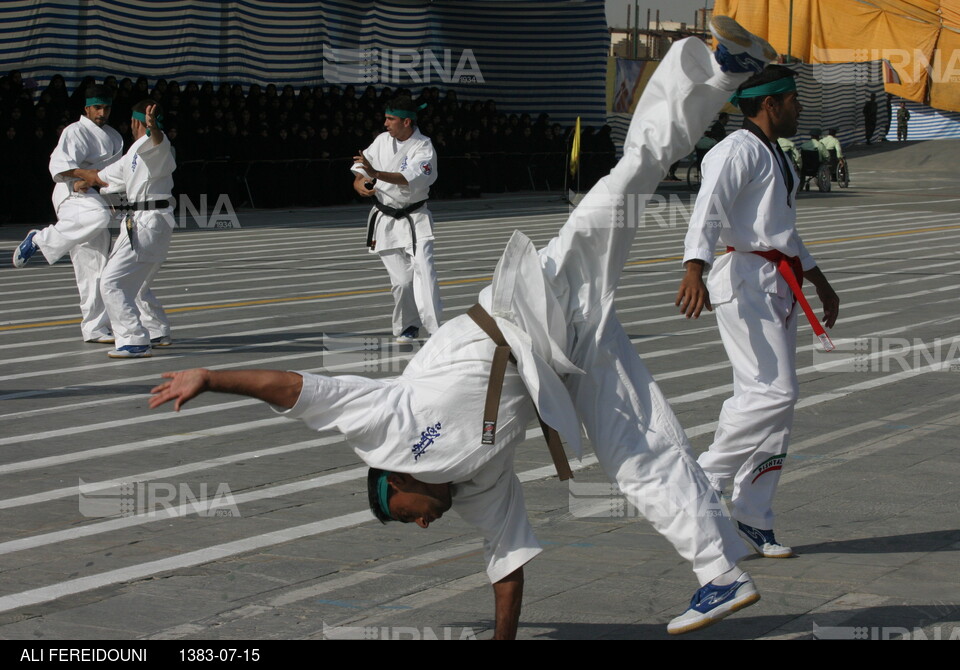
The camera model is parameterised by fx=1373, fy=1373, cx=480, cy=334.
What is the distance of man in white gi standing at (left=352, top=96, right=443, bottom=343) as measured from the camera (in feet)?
40.1

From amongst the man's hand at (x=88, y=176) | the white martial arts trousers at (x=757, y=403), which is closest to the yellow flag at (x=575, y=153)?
the man's hand at (x=88, y=176)

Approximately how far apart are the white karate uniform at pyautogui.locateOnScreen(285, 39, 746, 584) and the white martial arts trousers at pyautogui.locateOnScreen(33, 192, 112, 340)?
8296 millimetres

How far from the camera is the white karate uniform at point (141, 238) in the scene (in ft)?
37.5

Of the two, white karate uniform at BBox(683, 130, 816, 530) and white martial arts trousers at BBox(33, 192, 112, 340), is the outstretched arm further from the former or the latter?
white martial arts trousers at BBox(33, 192, 112, 340)

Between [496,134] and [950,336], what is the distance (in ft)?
74.7

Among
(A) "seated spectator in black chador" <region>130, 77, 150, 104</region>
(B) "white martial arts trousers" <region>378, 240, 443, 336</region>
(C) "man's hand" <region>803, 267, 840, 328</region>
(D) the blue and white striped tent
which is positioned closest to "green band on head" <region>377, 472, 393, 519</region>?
(C) "man's hand" <region>803, 267, 840, 328</region>

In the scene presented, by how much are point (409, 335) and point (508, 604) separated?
26.5ft

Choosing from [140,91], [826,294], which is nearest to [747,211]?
[826,294]

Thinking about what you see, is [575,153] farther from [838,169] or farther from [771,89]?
[771,89]

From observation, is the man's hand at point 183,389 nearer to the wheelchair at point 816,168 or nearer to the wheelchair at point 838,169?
the wheelchair at point 816,168

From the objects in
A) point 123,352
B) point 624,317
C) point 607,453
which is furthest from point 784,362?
point 624,317

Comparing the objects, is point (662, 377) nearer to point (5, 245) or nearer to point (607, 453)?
point (607, 453)

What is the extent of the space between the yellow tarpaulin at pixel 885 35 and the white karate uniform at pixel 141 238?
45266 mm

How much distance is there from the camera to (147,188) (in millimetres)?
11664
